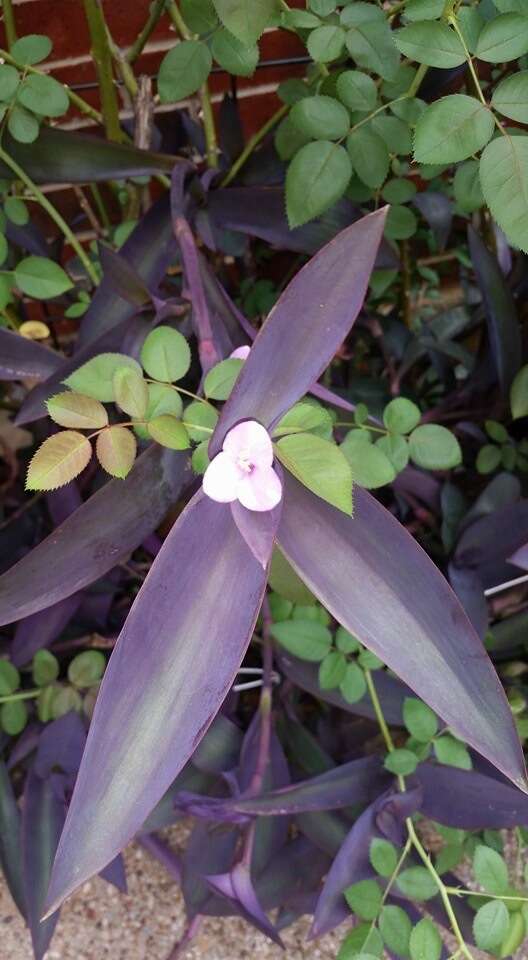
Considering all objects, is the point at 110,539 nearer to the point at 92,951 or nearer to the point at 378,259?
the point at 378,259

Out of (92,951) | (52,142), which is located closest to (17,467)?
(52,142)

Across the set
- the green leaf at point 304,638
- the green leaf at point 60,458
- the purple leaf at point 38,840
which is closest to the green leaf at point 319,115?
the green leaf at point 60,458

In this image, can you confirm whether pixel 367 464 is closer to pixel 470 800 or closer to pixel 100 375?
pixel 100 375

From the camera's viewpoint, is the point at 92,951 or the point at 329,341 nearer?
the point at 329,341

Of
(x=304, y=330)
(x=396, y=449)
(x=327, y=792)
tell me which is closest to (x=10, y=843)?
(x=327, y=792)

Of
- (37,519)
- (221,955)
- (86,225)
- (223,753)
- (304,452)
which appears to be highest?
(304,452)

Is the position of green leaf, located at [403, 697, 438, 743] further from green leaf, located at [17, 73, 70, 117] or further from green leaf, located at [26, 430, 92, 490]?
green leaf, located at [17, 73, 70, 117]

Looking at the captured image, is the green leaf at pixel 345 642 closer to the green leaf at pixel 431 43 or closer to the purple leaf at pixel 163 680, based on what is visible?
the purple leaf at pixel 163 680
